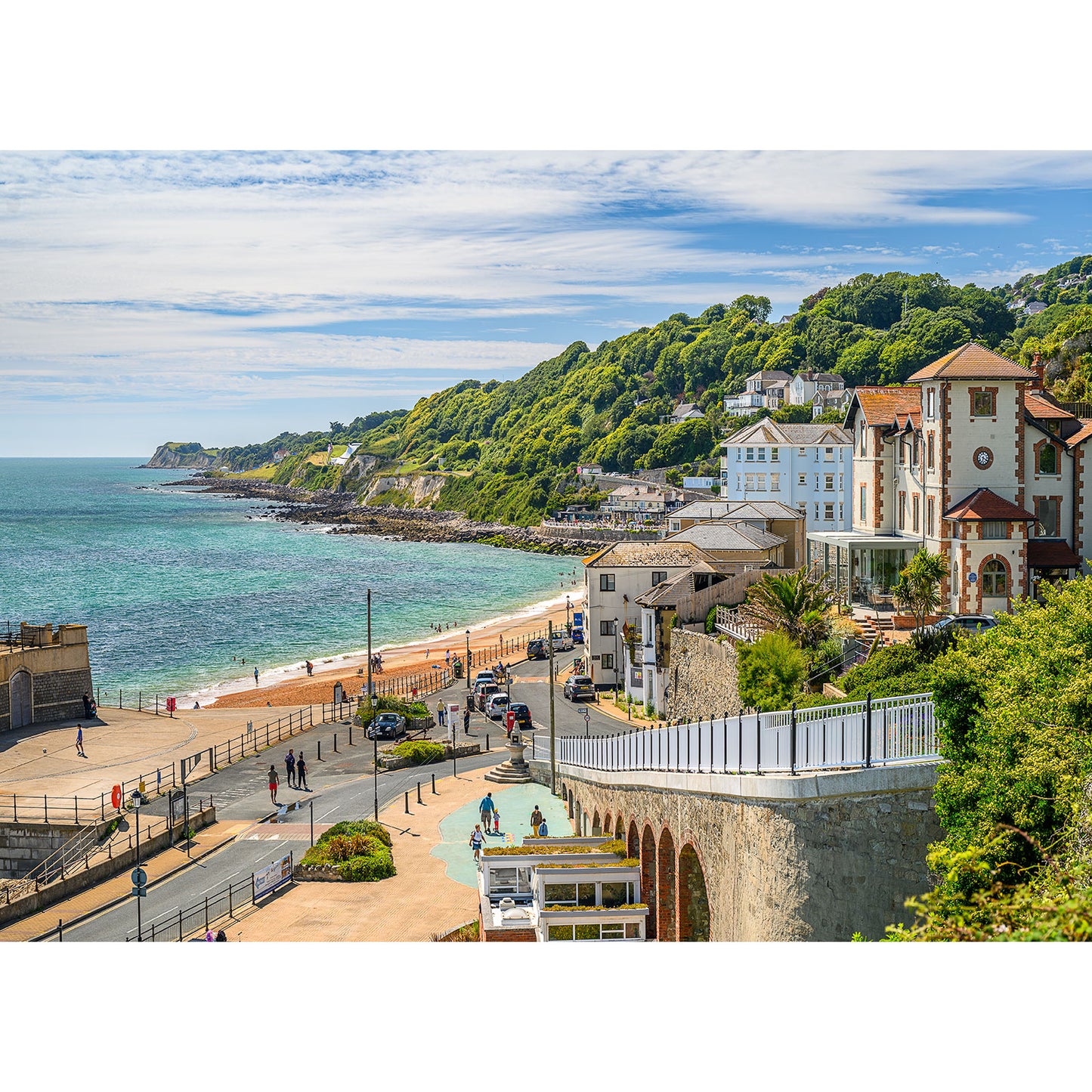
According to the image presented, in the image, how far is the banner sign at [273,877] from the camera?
19.5m

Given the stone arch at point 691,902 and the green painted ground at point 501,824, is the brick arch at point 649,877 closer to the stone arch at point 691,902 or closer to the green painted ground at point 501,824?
the stone arch at point 691,902

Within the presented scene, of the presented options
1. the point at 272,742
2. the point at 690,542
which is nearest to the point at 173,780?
the point at 272,742

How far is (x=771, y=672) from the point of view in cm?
2264

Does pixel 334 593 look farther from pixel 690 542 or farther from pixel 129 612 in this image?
pixel 690 542

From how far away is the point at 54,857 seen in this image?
75.9 ft

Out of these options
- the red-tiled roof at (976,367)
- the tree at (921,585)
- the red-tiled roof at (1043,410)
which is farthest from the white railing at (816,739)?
the red-tiled roof at (1043,410)

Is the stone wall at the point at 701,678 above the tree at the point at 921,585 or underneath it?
underneath

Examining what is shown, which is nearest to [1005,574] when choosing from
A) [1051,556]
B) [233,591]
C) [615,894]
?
[1051,556]

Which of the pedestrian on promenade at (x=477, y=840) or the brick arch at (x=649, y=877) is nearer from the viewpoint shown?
the brick arch at (x=649, y=877)

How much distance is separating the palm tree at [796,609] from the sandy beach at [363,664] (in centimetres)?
2317

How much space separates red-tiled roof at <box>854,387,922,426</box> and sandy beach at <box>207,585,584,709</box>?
23.2 m

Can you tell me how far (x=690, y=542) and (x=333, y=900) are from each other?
24353 millimetres

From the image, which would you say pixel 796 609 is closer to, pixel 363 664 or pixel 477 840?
pixel 477 840

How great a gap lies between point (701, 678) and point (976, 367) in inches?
427
